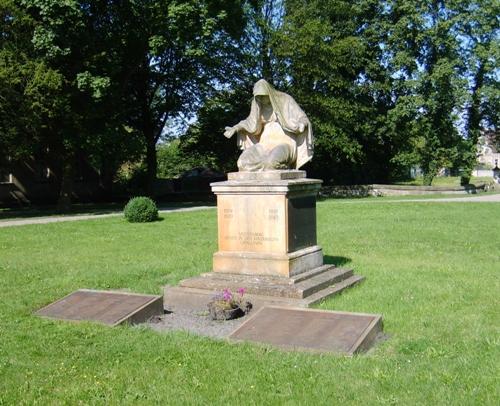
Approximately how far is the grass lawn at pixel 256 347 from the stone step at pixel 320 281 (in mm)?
323

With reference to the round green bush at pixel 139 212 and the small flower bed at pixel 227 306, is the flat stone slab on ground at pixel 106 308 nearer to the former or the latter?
the small flower bed at pixel 227 306

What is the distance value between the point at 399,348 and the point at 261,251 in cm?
326

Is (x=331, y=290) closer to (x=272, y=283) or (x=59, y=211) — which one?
(x=272, y=283)

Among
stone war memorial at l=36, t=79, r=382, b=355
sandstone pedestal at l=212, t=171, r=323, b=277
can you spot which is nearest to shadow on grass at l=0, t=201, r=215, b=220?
stone war memorial at l=36, t=79, r=382, b=355

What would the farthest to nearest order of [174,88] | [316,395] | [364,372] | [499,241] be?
[174,88] < [499,241] < [364,372] < [316,395]

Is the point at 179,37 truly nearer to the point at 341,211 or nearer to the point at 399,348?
the point at 341,211

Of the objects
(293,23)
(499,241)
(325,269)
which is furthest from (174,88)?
(325,269)

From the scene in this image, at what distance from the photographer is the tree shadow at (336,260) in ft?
37.3

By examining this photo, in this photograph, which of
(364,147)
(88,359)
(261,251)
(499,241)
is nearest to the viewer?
(88,359)

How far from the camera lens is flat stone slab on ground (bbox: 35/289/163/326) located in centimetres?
750

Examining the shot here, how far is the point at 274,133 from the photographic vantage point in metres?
9.90

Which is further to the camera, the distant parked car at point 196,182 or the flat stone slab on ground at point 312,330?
the distant parked car at point 196,182

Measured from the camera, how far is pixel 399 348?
6.18 m

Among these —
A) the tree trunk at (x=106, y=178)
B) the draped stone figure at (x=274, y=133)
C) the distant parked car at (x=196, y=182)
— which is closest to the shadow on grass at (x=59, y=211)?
the tree trunk at (x=106, y=178)
